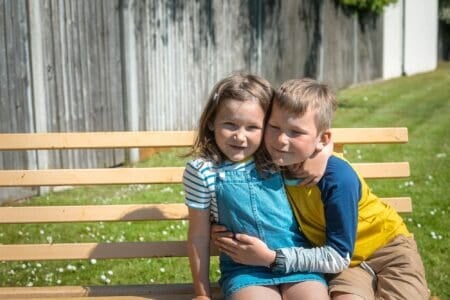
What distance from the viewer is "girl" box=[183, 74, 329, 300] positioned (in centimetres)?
288

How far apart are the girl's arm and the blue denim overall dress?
0.26 ft

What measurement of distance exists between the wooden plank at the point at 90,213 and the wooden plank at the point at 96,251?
4.5 inches

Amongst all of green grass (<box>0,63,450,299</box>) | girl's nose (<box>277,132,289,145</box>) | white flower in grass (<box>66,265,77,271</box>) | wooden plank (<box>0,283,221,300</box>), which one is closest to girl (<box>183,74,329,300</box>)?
girl's nose (<box>277,132,289,145</box>)

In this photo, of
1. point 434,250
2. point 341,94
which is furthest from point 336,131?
point 341,94

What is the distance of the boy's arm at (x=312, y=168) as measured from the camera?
114 inches

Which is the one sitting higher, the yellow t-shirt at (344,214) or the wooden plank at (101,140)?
the wooden plank at (101,140)

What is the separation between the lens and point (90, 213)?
3455mm

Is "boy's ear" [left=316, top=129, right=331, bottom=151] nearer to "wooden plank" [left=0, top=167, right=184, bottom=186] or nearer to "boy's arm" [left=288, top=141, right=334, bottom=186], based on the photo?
"boy's arm" [left=288, top=141, right=334, bottom=186]

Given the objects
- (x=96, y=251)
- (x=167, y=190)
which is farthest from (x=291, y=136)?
(x=167, y=190)

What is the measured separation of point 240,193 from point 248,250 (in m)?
0.21

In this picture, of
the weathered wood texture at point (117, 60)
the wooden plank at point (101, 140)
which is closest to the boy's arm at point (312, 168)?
the wooden plank at point (101, 140)

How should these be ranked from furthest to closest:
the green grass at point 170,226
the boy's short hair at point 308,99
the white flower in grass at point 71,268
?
the white flower in grass at point 71,268 → the green grass at point 170,226 → the boy's short hair at point 308,99

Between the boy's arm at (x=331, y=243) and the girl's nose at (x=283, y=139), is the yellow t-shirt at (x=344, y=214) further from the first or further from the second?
the girl's nose at (x=283, y=139)

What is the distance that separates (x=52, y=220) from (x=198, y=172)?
34.1 inches
